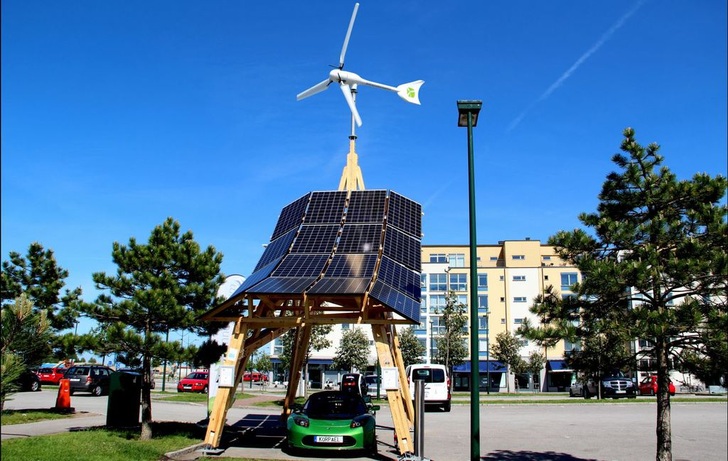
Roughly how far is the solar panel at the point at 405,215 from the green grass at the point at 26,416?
41.5 feet

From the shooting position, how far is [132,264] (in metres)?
15.9

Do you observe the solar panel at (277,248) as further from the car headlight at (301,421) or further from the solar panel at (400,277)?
the car headlight at (301,421)

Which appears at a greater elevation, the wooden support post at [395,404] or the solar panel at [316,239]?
the solar panel at [316,239]

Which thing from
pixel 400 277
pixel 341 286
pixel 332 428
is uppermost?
pixel 400 277

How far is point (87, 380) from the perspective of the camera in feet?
116

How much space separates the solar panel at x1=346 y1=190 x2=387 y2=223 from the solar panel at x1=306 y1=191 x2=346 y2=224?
285mm

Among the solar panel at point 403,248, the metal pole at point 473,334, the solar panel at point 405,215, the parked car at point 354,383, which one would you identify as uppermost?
the solar panel at point 405,215

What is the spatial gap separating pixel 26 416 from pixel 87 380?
698 inches

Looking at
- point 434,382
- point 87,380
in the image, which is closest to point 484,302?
point 434,382

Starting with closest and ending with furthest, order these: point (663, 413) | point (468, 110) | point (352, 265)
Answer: point (663, 413) < point (468, 110) < point (352, 265)

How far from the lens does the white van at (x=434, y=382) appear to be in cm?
2877

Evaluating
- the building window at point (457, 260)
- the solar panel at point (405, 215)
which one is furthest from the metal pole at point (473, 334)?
the building window at point (457, 260)

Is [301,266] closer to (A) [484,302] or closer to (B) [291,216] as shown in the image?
(B) [291,216]

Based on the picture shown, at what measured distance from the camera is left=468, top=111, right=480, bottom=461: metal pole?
9.55 meters
